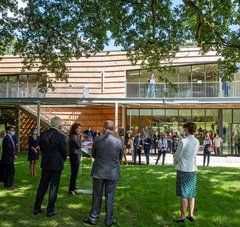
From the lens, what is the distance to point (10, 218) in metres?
7.32

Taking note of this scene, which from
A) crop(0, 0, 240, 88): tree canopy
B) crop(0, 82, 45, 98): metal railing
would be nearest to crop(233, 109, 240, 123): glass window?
crop(0, 82, 45, 98): metal railing

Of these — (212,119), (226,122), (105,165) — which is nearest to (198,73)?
(212,119)

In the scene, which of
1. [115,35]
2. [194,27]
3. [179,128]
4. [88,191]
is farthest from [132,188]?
[179,128]

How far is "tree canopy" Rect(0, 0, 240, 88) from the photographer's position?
13.3m

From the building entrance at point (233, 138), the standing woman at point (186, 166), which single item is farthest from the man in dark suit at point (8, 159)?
the building entrance at point (233, 138)

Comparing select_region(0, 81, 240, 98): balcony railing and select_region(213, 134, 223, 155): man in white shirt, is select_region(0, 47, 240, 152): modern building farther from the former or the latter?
select_region(213, 134, 223, 155): man in white shirt

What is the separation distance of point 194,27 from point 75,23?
4233 millimetres

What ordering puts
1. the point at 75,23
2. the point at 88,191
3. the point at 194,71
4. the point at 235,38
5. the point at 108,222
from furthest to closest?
the point at 194,71
the point at 235,38
the point at 75,23
the point at 88,191
the point at 108,222

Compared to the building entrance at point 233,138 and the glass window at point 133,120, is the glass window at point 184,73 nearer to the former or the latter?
the glass window at point 133,120

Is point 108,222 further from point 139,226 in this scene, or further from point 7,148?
point 7,148

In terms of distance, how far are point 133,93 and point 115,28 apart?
17.2 meters

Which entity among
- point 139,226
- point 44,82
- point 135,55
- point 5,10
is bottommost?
point 139,226

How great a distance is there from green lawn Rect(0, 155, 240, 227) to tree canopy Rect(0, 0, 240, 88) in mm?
4819

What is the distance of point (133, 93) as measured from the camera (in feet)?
102
